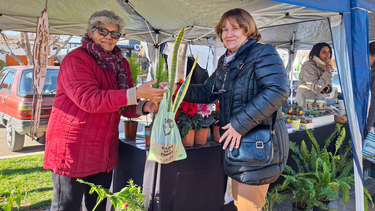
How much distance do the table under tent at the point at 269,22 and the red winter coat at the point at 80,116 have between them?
4.75 ft

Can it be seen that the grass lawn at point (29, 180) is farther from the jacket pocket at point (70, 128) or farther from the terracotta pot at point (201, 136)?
the terracotta pot at point (201, 136)

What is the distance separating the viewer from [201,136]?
2.36m

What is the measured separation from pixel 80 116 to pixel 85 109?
0.12 metres

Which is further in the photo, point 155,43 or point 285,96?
point 155,43

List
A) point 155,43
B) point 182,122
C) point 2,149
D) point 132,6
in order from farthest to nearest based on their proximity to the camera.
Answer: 1. point 155,43
2. point 2,149
3. point 132,6
4. point 182,122

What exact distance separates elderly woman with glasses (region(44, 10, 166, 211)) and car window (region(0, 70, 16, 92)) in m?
4.39

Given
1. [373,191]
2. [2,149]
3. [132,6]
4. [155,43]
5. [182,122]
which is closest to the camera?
[182,122]

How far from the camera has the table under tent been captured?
2.44 metres

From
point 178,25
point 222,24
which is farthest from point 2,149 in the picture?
point 222,24

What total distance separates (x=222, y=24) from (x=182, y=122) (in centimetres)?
84

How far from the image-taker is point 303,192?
273cm

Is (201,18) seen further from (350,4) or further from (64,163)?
(64,163)

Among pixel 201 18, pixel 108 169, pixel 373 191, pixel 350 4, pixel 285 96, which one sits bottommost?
pixel 373 191

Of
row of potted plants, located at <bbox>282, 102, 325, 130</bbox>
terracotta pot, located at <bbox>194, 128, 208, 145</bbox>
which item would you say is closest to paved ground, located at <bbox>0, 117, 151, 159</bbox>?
row of potted plants, located at <bbox>282, 102, 325, 130</bbox>
